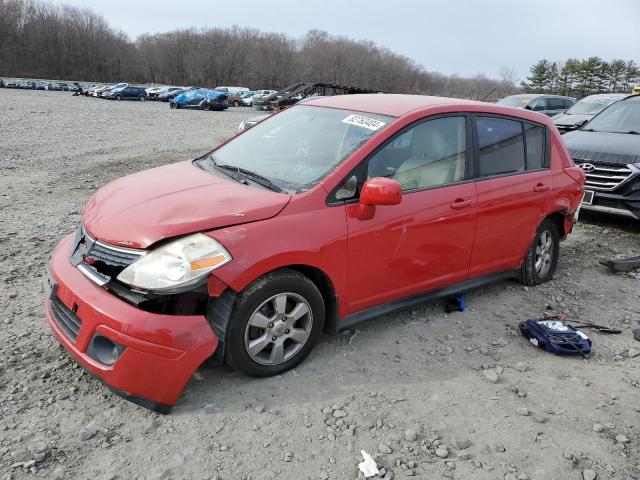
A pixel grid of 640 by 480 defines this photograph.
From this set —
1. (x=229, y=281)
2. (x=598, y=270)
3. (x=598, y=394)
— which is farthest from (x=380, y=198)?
(x=598, y=270)

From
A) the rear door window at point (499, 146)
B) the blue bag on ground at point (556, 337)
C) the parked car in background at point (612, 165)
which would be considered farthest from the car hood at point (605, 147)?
the blue bag on ground at point (556, 337)

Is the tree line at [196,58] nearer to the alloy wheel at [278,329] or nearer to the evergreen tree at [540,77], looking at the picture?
the evergreen tree at [540,77]

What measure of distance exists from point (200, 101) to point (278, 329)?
127ft

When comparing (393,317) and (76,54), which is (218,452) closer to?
(393,317)

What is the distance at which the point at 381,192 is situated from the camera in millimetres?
3268

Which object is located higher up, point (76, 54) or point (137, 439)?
point (76, 54)

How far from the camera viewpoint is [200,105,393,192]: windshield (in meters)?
3.55

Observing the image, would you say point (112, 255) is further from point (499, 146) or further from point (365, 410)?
point (499, 146)

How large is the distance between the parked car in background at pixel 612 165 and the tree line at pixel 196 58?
8582 cm

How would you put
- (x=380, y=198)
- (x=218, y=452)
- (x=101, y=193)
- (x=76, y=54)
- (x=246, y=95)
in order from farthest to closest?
(x=76, y=54) → (x=246, y=95) → (x=101, y=193) → (x=380, y=198) → (x=218, y=452)

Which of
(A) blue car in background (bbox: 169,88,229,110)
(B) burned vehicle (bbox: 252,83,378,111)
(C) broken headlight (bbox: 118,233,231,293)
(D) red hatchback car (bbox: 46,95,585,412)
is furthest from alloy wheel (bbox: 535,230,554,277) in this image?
(A) blue car in background (bbox: 169,88,229,110)

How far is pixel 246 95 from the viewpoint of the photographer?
56.7 meters

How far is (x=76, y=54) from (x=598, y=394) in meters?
113

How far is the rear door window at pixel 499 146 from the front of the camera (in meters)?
4.28
